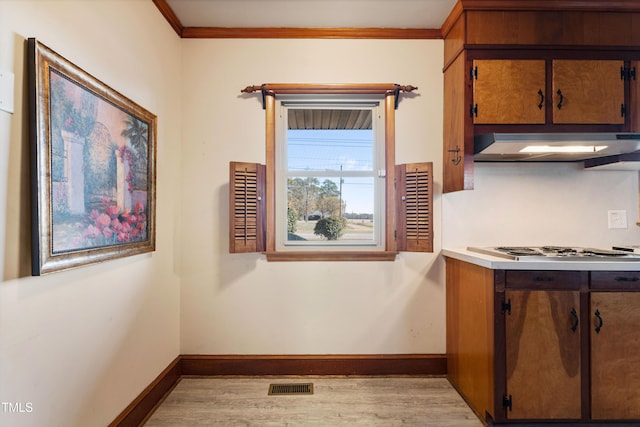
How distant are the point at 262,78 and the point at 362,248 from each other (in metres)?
1.53

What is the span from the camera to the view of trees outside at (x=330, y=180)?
2494 mm

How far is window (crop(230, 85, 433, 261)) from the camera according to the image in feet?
7.83

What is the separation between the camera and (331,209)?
2512 millimetres

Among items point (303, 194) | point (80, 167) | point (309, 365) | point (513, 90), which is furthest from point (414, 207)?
point (80, 167)

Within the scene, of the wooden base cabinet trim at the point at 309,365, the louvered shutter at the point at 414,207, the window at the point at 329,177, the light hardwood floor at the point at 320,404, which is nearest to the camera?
the light hardwood floor at the point at 320,404

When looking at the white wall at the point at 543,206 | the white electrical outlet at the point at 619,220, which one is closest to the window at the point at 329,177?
the white wall at the point at 543,206

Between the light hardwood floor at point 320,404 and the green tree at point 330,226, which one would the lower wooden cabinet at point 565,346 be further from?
the green tree at point 330,226

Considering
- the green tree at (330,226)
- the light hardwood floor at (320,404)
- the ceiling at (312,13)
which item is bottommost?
the light hardwood floor at (320,404)

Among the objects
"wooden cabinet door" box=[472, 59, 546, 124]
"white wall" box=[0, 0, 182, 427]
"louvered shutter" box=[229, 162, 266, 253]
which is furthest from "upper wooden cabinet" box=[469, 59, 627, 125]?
"white wall" box=[0, 0, 182, 427]

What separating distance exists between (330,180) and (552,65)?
5.47 ft

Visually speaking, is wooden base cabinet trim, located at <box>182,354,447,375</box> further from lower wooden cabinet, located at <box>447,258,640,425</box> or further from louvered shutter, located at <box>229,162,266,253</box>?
louvered shutter, located at <box>229,162,266,253</box>

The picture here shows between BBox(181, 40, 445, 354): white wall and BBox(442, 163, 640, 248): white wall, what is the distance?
31 cm

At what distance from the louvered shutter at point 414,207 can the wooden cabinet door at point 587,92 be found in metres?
0.90

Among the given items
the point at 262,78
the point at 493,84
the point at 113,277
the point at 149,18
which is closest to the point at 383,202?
the point at 493,84
